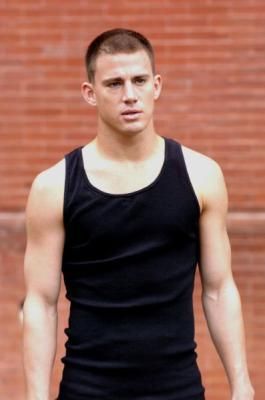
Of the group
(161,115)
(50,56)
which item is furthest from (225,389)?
(50,56)

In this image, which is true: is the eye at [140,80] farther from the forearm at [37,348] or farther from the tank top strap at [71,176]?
the forearm at [37,348]

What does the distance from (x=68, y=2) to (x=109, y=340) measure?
3308mm

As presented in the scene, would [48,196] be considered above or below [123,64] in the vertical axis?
below

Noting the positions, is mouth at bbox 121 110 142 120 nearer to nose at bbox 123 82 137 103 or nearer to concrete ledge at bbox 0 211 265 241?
nose at bbox 123 82 137 103

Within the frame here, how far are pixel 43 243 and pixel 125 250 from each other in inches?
11.5

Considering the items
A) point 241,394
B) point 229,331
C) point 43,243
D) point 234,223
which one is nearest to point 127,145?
point 43,243

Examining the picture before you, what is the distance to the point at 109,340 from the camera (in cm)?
384

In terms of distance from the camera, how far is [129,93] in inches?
150

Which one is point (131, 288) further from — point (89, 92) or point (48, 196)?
point (89, 92)

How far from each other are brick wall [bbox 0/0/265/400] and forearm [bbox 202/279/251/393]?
8.72 ft

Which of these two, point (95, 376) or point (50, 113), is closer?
point (95, 376)

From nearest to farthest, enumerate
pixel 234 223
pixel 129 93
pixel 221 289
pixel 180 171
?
pixel 129 93
pixel 180 171
pixel 221 289
pixel 234 223

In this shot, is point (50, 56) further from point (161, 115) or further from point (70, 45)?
point (161, 115)

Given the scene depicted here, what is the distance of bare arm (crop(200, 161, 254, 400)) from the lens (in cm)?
396
